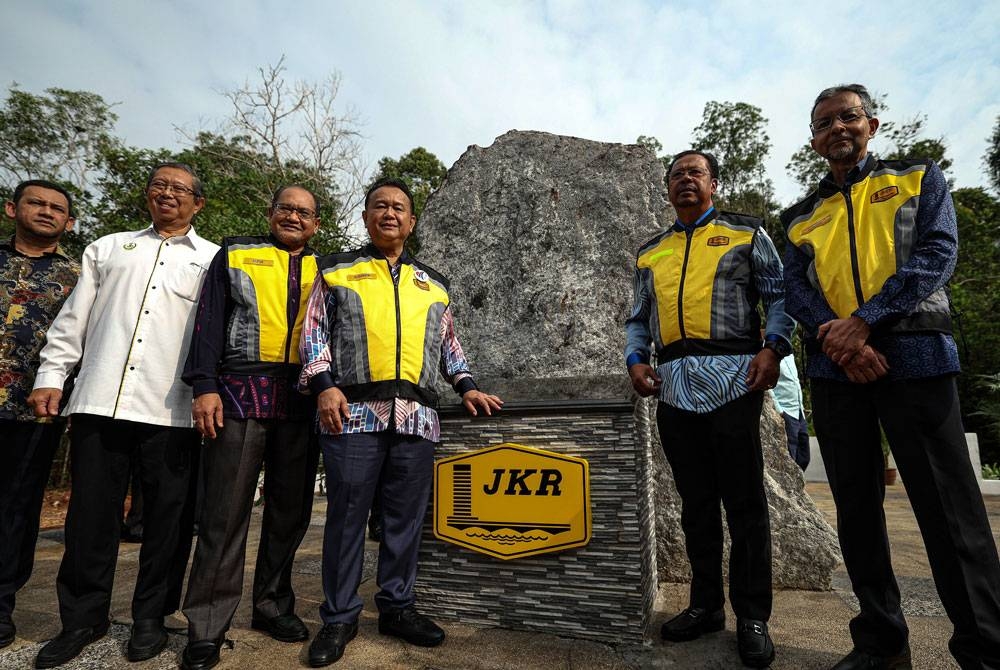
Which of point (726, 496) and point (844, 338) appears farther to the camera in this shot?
point (726, 496)

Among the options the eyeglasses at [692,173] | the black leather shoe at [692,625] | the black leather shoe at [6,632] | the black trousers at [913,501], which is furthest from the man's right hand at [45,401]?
the black trousers at [913,501]

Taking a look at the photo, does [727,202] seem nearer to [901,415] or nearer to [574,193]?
[574,193]

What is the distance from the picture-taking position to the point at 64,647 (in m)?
1.90

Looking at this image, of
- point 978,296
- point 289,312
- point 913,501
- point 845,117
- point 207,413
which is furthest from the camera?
point 978,296

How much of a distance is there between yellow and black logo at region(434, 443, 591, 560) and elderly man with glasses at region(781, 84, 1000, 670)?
2.92 feet

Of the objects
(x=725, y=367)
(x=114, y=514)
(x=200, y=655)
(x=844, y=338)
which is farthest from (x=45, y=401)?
(x=844, y=338)

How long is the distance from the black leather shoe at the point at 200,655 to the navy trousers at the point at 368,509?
36 cm

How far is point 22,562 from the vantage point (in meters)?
2.21

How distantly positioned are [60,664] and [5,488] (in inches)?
30.6

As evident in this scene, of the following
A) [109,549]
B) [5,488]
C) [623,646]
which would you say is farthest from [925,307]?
[5,488]

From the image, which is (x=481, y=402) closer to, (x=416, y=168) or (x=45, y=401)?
(x=45, y=401)

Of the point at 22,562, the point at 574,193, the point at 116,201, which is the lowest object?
the point at 22,562

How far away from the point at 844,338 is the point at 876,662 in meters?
1.02

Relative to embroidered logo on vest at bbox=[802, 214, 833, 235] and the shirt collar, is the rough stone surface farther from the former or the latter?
embroidered logo on vest at bbox=[802, 214, 833, 235]
